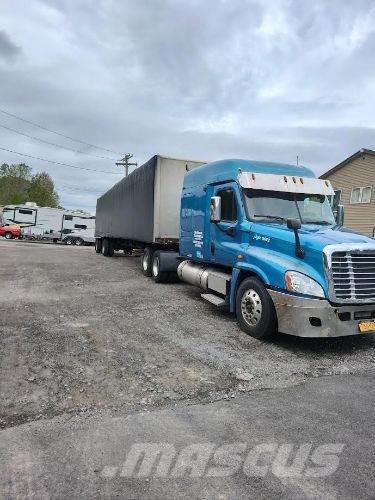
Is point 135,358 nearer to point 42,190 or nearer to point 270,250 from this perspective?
point 270,250

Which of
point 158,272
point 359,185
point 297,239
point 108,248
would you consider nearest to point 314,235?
point 297,239

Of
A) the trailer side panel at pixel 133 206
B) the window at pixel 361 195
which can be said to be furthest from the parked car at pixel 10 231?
the window at pixel 361 195

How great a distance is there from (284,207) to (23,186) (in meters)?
98.8

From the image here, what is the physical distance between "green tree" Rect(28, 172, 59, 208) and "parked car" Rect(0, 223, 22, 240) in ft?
154

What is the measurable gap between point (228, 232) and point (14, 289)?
18.7 feet

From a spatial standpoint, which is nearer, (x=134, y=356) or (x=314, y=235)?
(x=134, y=356)

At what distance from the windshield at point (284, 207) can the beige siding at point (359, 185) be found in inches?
727

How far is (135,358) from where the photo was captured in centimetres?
566

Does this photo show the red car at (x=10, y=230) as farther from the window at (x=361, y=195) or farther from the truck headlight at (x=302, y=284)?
the truck headlight at (x=302, y=284)

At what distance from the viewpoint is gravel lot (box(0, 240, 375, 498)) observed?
14.6 ft

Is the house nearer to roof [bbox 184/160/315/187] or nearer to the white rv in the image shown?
roof [bbox 184/160/315/187]

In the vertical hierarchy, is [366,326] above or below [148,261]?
below

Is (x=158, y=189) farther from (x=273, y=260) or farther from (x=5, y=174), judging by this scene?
(x=5, y=174)

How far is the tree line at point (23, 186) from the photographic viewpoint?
3748 inches
